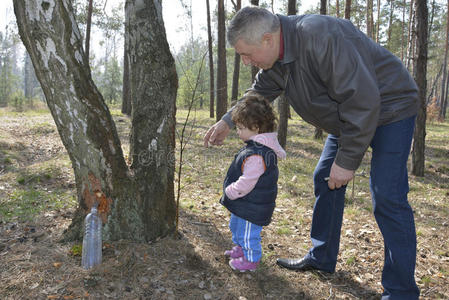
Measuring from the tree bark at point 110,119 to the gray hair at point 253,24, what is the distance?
1067 millimetres

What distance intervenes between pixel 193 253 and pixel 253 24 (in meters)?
2.09

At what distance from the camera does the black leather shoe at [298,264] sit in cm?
297

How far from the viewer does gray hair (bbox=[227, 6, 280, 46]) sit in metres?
2.09

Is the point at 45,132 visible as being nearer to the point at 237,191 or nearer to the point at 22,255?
the point at 22,255

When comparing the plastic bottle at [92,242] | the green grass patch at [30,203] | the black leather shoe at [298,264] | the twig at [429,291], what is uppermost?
the plastic bottle at [92,242]

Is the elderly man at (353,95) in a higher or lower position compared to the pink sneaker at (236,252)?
higher

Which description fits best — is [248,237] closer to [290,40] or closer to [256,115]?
[256,115]

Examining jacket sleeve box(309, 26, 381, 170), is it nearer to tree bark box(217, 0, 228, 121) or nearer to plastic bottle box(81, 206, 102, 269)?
plastic bottle box(81, 206, 102, 269)

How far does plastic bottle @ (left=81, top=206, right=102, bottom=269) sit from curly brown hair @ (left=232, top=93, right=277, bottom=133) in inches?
57.8

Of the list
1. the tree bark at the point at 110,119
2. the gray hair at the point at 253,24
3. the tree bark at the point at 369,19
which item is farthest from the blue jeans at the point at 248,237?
the tree bark at the point at 369,19

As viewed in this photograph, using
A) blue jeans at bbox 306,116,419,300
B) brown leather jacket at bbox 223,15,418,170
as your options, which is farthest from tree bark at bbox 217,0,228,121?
blue jeans at bbox 306,116,419,300

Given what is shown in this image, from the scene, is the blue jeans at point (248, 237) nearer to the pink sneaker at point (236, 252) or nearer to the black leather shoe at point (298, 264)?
the pink sneaker at point (236, 252)

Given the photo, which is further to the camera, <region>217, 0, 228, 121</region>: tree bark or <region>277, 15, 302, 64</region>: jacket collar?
<region>217, 0, 228, 121</region>: tree bark

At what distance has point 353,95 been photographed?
6.32 feet
